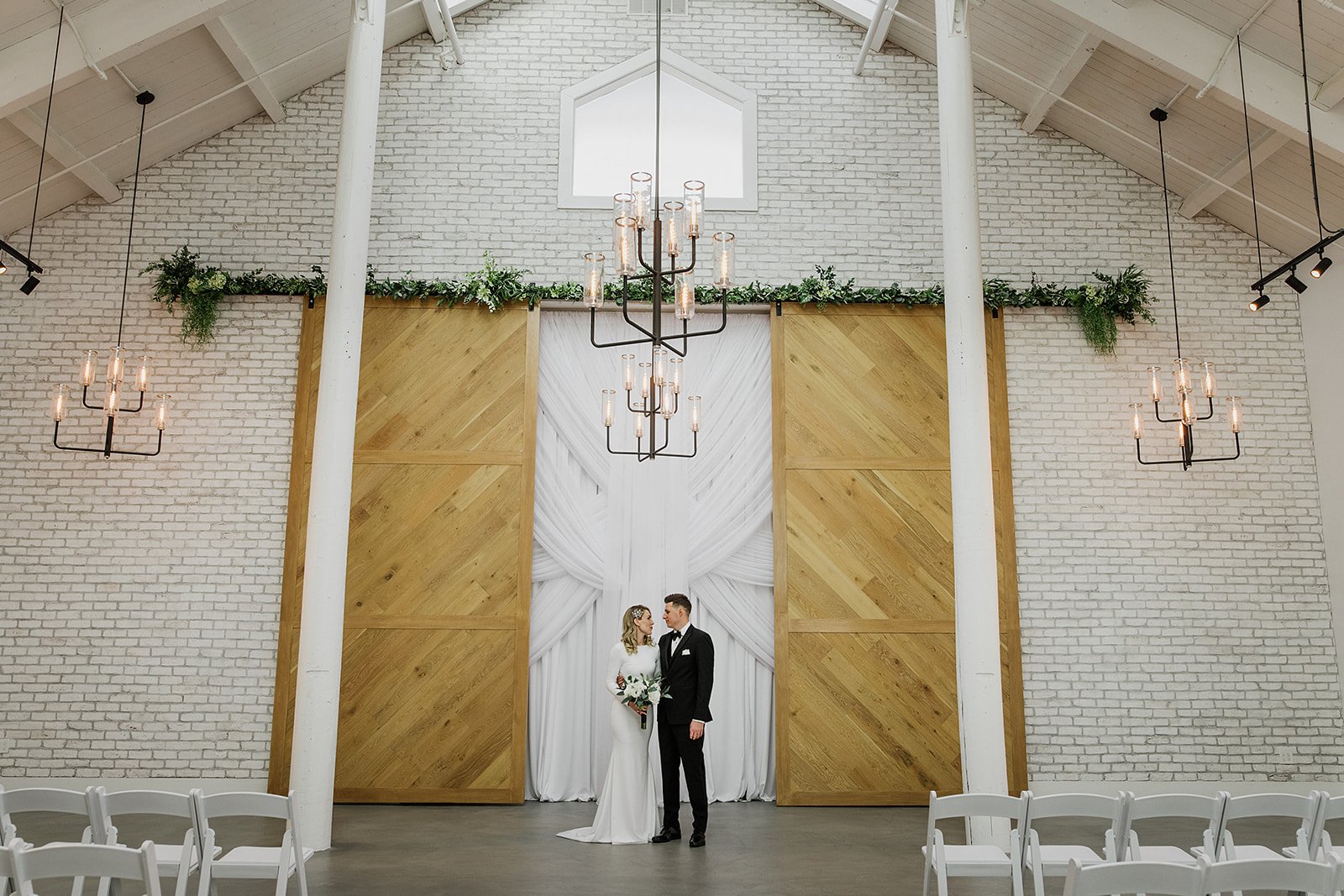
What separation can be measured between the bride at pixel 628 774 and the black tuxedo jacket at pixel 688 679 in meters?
0.14

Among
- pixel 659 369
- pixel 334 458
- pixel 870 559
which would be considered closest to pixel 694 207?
pixel 659 369

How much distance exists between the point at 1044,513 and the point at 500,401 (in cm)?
463

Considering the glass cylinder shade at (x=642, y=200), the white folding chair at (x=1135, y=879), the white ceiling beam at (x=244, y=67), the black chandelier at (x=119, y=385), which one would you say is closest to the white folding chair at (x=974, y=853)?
the white folding chair at (x=1135, y=879)

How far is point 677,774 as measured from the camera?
22.0ft

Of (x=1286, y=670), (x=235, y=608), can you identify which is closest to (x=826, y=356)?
(x=1286, y=670)

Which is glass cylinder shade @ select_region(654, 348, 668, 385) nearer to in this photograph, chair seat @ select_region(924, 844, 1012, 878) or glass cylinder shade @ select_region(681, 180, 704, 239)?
glass cylinder shade @ select_region(681, 180, 704, 239)

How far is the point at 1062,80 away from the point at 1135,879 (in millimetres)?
7082

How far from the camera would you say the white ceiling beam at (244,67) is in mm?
7688

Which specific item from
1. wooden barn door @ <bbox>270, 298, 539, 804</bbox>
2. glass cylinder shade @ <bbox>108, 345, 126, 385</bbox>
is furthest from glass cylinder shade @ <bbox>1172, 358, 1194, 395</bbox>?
glass cylinder shade @ <bbox>108, 345, 126, 385</bbox>

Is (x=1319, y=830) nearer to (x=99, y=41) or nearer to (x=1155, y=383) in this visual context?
(x=1155, y=383)

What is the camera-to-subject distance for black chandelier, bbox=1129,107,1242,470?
7.50m

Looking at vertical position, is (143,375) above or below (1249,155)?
below

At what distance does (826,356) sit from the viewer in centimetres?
871

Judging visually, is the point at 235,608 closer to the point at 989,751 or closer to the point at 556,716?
the point at 556,716
